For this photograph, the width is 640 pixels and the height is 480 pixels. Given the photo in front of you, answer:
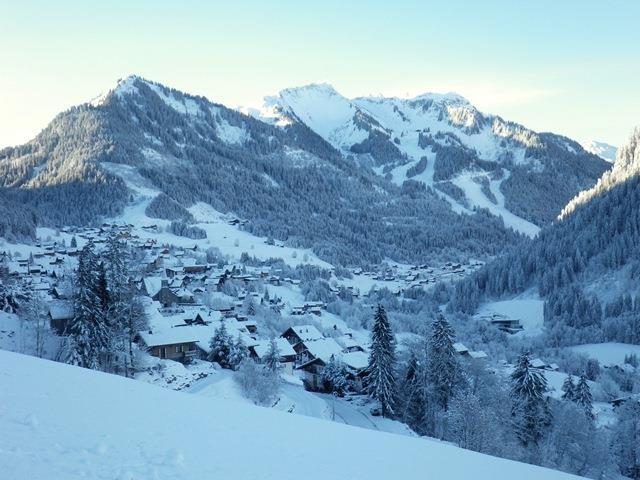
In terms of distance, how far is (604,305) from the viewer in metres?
90.1

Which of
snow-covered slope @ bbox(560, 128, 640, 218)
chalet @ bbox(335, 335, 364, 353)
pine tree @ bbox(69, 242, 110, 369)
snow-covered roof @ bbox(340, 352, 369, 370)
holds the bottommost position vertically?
chalet @ bbox(335, 335, 364, 353)

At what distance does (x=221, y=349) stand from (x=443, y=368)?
19.0m

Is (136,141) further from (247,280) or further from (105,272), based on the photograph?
(105,272)

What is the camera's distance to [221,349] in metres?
44.3

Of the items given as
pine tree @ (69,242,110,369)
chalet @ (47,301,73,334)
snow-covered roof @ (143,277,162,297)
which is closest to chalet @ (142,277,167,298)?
snow-covered roof @ (143,277,162,297)

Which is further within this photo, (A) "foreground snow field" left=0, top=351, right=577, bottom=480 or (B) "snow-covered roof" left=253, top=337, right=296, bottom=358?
(B) "snow-covered roof" left=253, top=337, right=296, bottom=358

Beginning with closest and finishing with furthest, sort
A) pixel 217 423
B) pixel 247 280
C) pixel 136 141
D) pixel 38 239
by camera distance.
Answer: pixel 217 423
pixel 247 280
pixel 38 239
pixel 136 141

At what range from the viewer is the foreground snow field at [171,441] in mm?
7871

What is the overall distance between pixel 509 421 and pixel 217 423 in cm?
2541

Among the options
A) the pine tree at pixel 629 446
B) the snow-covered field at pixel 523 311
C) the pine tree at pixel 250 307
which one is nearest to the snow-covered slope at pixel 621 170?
the snow-covered field at pixel 523 311

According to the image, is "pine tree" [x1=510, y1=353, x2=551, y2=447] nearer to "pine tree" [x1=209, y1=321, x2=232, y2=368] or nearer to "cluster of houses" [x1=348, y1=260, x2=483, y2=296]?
"pine tree" [x1=209, y1=321, x2=232, y2=368]

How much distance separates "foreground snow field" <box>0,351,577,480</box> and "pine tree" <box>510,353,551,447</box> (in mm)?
23995

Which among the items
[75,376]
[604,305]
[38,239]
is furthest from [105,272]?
[38,239]

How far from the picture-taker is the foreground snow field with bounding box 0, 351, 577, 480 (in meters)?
7.87
